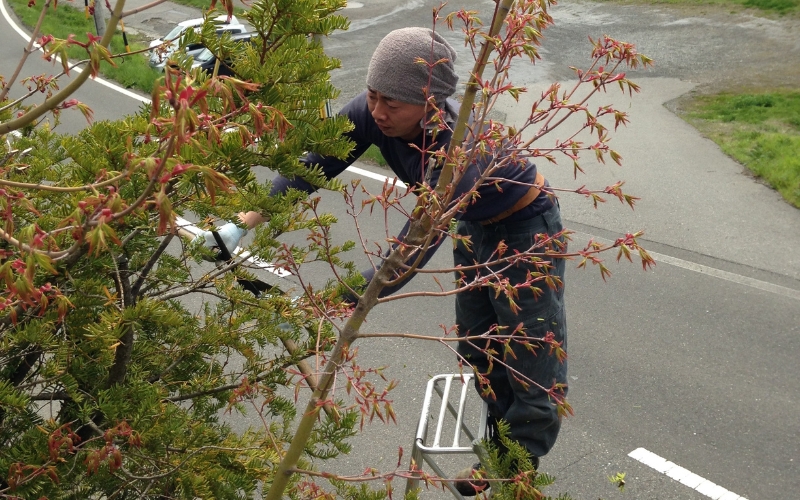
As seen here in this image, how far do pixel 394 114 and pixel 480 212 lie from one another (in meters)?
0.44

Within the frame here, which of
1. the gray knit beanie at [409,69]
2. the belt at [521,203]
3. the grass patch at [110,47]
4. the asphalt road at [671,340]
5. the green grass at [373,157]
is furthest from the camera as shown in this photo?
the grass patch at [110,47]

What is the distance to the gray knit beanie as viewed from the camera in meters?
2.34

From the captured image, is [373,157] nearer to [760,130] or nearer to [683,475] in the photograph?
[760,130]

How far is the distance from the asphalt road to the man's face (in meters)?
2.20

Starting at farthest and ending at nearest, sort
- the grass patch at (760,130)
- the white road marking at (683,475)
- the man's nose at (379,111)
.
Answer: the grass patch at (760,130) < the white road marking at (683,475) < the man's nose at (379,111)

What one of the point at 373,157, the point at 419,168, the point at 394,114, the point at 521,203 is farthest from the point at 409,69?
the point at 373,157

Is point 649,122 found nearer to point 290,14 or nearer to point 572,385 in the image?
point 572,385

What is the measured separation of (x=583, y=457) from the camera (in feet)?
14.5

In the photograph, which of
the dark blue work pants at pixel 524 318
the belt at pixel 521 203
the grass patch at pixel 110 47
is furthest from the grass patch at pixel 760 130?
the grass patch at pixel 110 47

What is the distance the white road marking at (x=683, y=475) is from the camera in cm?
412

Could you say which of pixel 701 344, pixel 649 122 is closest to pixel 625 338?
pixel 701 344

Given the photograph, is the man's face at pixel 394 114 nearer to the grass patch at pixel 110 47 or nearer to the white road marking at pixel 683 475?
the white road marking at pixel 683 475

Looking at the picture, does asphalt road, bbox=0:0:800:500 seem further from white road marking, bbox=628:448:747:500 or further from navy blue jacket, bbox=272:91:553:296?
navy blue jacket, bbox=272:91:553:296

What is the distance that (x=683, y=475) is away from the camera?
4.26 metres
